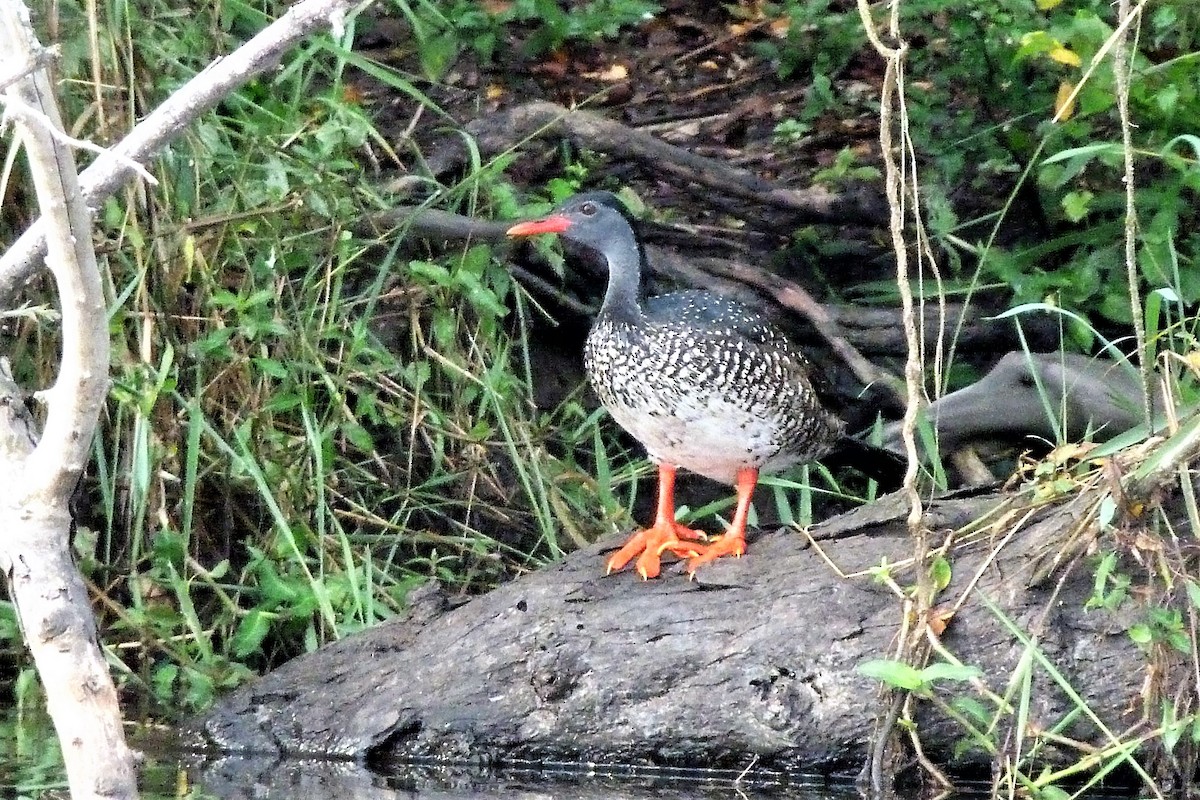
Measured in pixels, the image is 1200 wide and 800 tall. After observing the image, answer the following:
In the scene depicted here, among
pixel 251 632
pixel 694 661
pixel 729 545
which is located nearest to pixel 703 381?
pixel 729 545

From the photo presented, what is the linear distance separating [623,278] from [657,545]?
0.90 metres

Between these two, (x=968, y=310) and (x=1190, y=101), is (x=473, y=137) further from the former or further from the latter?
(x=1190, y=101)

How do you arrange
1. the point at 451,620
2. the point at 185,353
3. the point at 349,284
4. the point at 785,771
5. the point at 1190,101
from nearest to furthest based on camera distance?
the point at 785,771 → the point at 451,620 → the point at 1190,101 → the point at 185,353 → the point at 349,284

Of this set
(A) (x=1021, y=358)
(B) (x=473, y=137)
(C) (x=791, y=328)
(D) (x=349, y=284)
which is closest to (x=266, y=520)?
(D) (x=349, y=284)

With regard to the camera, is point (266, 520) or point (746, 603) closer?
point (746, 603)

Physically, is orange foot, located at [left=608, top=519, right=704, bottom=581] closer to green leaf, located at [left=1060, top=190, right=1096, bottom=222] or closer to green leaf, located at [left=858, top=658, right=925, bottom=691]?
green leaf, located at [left=858, top=658, right=925, bottom=691]

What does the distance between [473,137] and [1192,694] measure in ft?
10.5

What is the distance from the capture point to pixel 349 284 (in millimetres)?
5340

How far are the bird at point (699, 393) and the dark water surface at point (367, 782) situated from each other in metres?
0.58

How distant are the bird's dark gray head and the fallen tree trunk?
1053 millimetres

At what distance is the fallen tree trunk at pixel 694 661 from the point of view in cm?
362

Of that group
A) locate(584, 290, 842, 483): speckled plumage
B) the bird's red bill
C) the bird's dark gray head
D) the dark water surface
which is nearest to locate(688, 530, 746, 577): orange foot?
locate(584, 290, 842, 483): speckled plumage

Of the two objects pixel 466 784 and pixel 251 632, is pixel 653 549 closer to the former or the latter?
pixel 466 784

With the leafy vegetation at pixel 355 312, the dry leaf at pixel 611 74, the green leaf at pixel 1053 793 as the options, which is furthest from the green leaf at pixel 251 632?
the dry leaf at pixel 611 74
